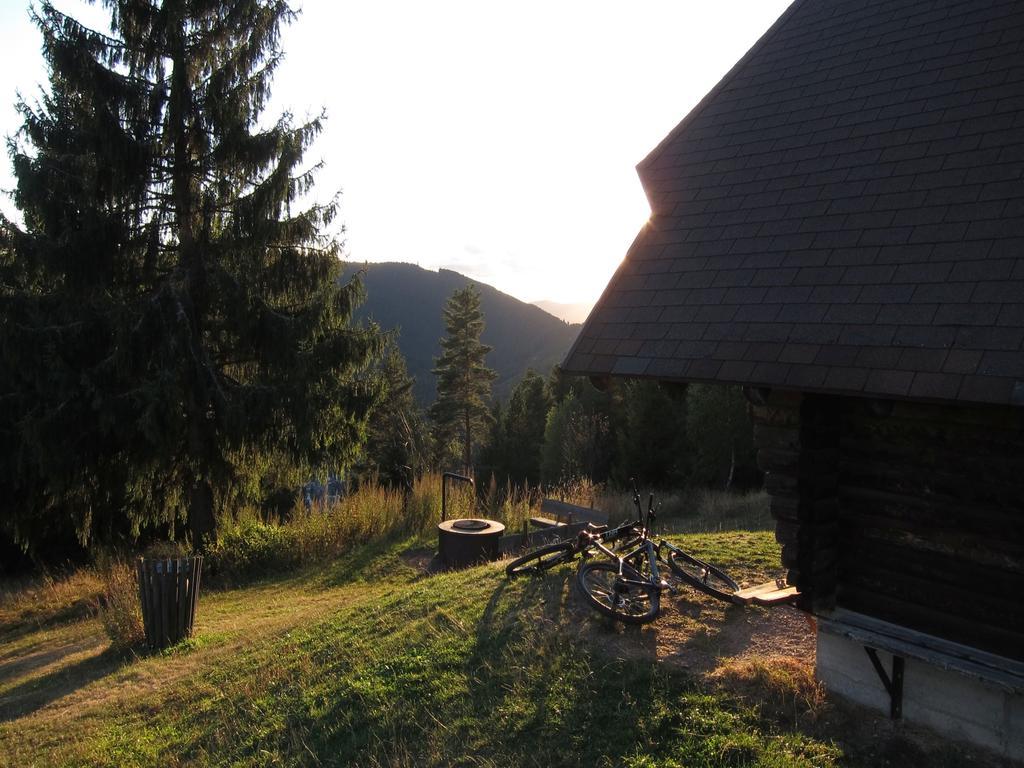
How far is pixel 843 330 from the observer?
465 cm

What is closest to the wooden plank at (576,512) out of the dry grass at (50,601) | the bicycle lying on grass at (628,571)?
the bicycle lying on grass at (628,571)

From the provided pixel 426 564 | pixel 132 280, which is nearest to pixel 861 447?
pixel 426 564

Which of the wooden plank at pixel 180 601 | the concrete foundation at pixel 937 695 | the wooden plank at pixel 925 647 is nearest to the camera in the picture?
the wooden plank at pixel 925 647

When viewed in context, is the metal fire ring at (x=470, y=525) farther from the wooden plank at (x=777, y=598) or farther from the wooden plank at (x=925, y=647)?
the wooden plank at (x=925, y=647)

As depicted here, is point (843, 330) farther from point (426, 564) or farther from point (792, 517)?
point (426, 564)

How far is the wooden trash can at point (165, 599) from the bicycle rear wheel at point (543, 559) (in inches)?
144

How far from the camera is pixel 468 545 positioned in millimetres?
9969

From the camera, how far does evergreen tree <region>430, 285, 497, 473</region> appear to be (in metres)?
43.3

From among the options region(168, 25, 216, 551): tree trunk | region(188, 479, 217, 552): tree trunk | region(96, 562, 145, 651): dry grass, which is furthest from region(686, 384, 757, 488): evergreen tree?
region(96, 562, 145, 651): dry grass

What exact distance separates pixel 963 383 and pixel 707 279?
7.16ft

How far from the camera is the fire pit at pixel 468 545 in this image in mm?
9945

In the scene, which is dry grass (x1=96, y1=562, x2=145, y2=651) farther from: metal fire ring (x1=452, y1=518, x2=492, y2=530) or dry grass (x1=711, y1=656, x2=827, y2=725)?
dry grass (x1=711, y1=656, x2=827, y2=725)

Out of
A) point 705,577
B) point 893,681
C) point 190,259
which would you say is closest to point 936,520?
point 893,681

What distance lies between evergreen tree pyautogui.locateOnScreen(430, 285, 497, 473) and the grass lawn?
1381 inches
